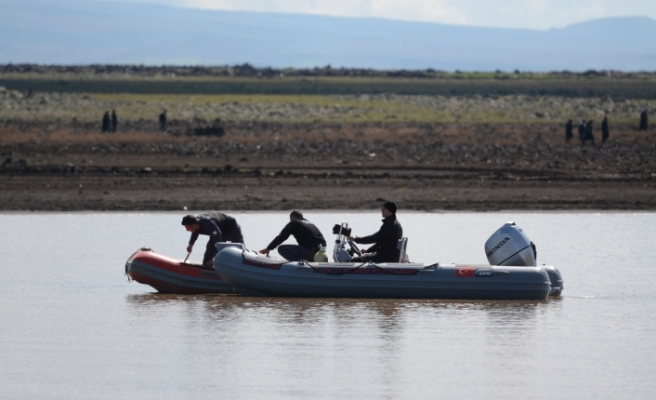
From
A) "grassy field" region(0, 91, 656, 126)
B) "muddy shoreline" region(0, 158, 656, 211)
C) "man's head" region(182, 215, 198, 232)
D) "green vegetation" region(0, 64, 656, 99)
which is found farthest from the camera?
"green vegetation" region(0, 64, 656, 99)

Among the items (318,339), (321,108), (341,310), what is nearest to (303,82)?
(321,108)

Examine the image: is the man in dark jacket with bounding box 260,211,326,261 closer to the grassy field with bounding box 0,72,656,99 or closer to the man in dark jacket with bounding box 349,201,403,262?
the man in dark jacket with bounding box 349,201,403,262

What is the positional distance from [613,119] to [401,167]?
23988 millimetres

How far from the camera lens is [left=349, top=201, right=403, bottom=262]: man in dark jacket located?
→ 16.6 meters

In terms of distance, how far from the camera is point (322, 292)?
16.8m

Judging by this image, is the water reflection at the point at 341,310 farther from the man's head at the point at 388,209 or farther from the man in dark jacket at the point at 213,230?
the man's head at the point at 388,209

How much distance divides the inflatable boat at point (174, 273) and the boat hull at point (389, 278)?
763 millimetres

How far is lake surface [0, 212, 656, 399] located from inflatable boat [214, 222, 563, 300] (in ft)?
0.64

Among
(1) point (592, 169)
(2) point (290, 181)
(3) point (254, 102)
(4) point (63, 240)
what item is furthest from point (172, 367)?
(3) point (254, 102)

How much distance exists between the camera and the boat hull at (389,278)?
54.5 ft

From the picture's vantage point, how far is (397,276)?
16.6 meters

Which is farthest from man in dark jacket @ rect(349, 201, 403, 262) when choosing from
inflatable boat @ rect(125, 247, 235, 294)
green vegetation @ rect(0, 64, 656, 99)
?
green vegetation @ rect(0, 64, 656, 99)

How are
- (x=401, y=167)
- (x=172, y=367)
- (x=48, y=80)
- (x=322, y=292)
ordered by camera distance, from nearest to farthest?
(x=172, y=367) → (x=322, y=292) → (x=401, y=167) → (x=48, y=80)

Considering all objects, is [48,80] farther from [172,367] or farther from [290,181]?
[172,367]
